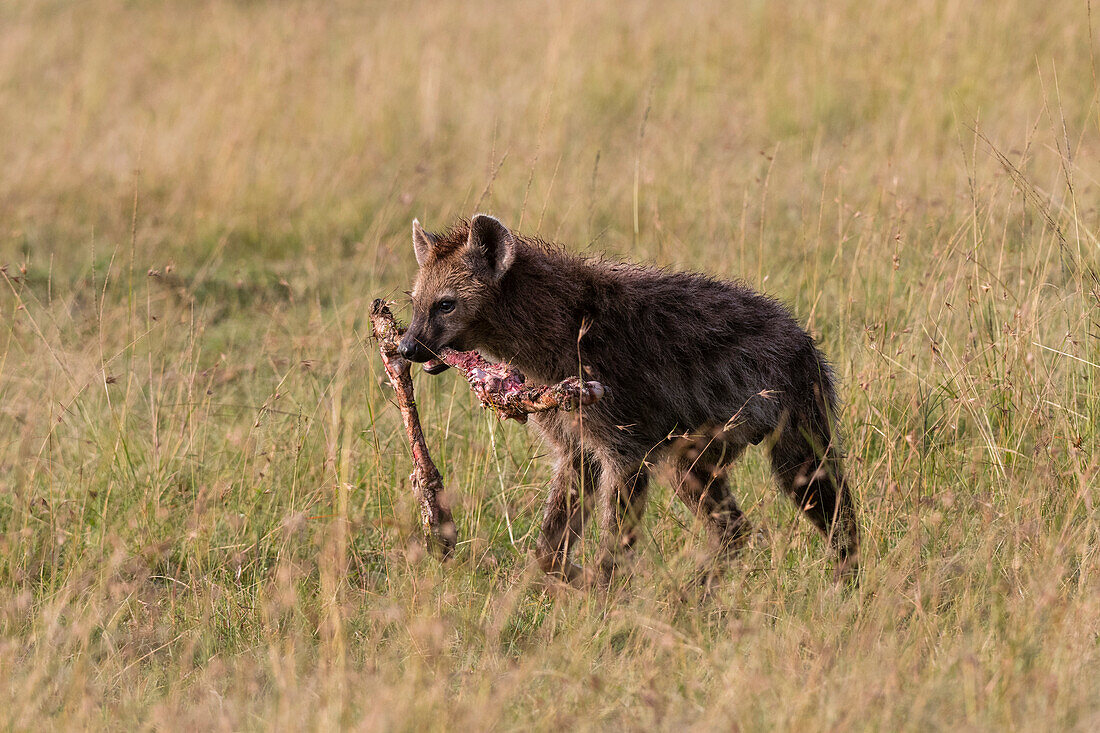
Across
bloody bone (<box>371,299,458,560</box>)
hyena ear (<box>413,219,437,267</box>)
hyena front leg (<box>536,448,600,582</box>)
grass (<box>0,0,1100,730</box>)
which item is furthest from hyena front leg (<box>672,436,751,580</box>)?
hyena ear (<box>413,219,437,267</box>)

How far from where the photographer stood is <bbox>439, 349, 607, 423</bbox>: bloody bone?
3.70 m

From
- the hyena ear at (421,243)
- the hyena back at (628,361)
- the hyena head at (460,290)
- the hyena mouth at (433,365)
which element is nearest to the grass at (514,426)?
the hyena back at (628,361)

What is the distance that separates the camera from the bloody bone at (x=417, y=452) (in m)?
4.12

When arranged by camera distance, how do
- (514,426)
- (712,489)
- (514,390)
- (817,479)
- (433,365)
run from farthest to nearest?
1. (514,426)
2. (712,489)
3. (817,479)
4. (433,365)
5. (514,390)

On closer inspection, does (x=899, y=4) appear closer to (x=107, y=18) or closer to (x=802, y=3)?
(x=802, y=3)

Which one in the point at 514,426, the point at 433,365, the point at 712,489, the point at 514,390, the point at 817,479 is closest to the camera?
the point at 514,390

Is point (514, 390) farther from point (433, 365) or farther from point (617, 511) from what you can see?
point (617, 511)

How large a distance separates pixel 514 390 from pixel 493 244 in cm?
54

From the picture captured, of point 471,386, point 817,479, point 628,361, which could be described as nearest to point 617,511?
point 628,361

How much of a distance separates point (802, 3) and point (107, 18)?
7023mm

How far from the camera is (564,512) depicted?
4.37 metres

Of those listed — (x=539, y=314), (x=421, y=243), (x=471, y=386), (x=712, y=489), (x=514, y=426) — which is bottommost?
(x=514, y=426)

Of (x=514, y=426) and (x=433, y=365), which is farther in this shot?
(x=514, y=426)

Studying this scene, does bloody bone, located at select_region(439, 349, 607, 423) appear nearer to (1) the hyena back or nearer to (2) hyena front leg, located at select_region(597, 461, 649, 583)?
(1) the hyena back
